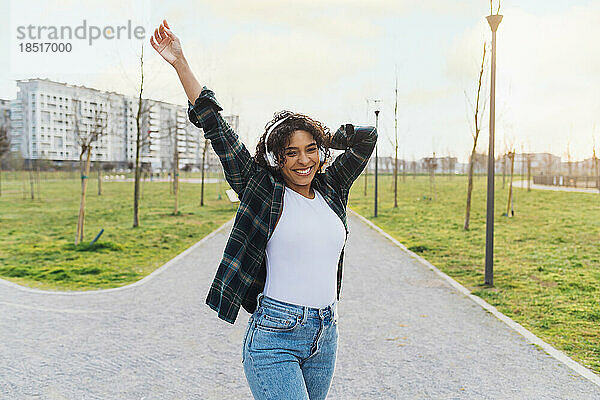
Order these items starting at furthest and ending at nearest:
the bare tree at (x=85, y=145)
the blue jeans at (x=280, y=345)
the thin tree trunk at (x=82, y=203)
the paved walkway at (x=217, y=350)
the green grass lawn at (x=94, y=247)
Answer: the bare tree at (x=85, y=145) < the thin tree trunk at (x=82, y=203) < the green grass lawn at (x=94, y=247) < the paved walkway at (x=217, y=350) < the blue jeans at (x=280, y=345)

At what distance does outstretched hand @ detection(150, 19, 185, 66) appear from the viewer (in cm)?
227

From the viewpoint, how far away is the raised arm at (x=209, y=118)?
221cm

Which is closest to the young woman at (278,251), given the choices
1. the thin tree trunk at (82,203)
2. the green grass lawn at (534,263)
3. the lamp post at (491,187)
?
the green grass lawn at (534,263)

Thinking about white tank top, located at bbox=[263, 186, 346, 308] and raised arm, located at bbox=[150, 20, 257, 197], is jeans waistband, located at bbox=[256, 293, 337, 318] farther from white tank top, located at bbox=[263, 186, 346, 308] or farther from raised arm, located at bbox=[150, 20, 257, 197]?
raised arm, located at bbox=[150, 20, 257, 197]

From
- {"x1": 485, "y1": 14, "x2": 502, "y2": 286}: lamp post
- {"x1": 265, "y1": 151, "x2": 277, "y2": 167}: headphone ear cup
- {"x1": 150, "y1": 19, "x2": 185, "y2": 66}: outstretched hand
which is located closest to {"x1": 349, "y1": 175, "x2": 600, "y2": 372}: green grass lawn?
{"x1": 485, "y1": 14, "x2": 502, "y2": 286}: lamp post

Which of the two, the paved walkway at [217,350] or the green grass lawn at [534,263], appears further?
the green grass lawn at [534,263]

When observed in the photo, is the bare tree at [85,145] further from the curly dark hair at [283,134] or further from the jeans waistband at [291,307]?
the jeans waistband at [291,307]

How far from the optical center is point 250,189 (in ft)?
7.30

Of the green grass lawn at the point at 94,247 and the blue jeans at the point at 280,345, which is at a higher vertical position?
the blue jeans at the point at 280,345

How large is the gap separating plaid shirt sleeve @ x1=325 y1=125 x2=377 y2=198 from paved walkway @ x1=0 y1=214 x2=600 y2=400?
2326mm

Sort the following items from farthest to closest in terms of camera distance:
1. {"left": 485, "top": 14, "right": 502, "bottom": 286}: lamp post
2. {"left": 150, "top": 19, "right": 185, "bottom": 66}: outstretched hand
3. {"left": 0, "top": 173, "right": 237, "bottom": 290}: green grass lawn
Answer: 1. {"left": 0, "top": 173, "right": 237, "bottom": 290}: green grass lawn
2. {"left": 485, "top": 14, "right": 502, "bottom": 286}: lamp post
3. {"left": 150, "top": 19, "right": 185, "bottom": 66}: outstretched hand

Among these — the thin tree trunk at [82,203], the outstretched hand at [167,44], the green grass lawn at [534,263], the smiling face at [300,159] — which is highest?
the outstretched hand at [167,44]

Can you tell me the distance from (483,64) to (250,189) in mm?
14281

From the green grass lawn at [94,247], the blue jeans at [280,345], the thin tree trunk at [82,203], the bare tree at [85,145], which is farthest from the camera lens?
the bare tree at [85,145]
